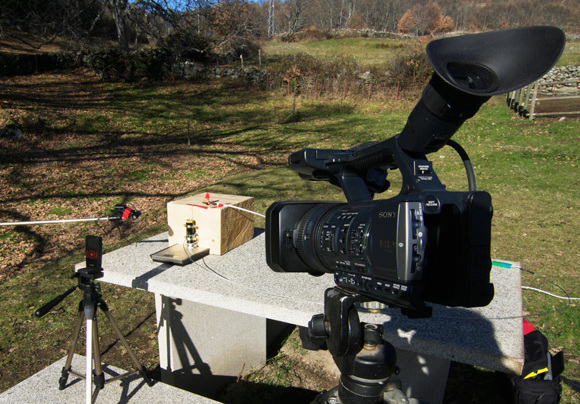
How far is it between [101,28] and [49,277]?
21.3 metres

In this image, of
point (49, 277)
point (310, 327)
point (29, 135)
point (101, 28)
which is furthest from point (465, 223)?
point (101, 28)

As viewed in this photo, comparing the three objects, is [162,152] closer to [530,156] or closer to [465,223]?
[530,156]

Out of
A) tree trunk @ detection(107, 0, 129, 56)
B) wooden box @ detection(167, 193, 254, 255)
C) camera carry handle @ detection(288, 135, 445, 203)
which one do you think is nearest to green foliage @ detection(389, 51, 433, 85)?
tree trunk @ detection(107, 0, 129, 56)

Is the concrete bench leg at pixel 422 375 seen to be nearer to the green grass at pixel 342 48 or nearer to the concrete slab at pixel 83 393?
the concrete slab at pixel 83 393

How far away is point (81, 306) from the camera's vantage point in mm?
2098

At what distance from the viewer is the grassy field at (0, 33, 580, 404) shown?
3670 millimetres

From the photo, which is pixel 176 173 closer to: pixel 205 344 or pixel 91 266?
pixel 205 344

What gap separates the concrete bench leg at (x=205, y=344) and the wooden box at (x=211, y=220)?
45cm

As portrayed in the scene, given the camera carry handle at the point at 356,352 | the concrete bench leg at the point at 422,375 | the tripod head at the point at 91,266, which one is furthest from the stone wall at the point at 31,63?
the camera carry handle at the point at 356,352

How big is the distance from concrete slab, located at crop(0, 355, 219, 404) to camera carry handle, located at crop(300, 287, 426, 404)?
3.39 ft

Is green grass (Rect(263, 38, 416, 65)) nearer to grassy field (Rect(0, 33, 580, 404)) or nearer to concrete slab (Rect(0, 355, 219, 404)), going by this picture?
grassy field (Rect(0, 33, 580, 404))

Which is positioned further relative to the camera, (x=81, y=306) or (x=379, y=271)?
(x=81, y=306)

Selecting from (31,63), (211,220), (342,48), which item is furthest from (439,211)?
(342,48)

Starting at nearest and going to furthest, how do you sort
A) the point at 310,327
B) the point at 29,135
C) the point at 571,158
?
the point at 310,327 < the point at 571,158 < the point at 29,135
